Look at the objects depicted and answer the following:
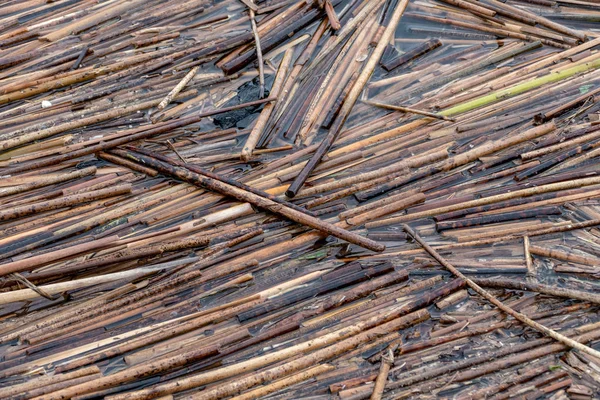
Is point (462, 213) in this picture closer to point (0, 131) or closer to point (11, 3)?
point (0, 131)

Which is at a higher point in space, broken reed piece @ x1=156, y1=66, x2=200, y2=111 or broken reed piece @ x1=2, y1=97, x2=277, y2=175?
broken reed piece @ x1=156, y1=66, x2=200, y2=111

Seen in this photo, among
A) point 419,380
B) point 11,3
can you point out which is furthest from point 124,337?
point 11,3

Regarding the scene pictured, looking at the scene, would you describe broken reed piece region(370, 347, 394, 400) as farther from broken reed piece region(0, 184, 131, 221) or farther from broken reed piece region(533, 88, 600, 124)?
broken reed piece region(533, 88, 600, 124)

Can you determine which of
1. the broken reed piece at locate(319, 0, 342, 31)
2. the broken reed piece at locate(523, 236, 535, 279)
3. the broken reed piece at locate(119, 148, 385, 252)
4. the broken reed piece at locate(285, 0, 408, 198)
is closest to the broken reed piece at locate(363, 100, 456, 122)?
the broken reed piece at locate(285, 0, 408, 198)

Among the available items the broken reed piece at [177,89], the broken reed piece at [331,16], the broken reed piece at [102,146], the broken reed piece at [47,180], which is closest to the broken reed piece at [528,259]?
the broken reed piece at [102,146]

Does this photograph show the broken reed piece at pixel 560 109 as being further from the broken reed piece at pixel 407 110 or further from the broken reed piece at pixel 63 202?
the broken reed piece at pixel 63 202

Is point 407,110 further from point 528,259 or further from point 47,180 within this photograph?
point 47,180
